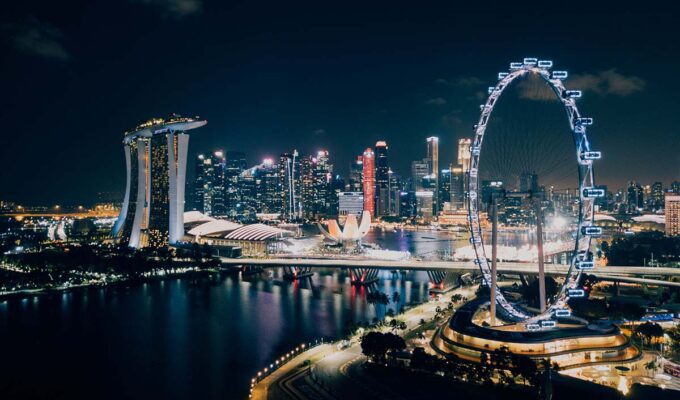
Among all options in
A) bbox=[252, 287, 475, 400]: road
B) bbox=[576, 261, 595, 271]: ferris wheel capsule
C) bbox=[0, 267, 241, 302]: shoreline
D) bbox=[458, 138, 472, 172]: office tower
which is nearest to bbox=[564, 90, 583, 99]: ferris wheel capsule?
bbox=[576, 261, 595, 271]: ferris wheel capsule

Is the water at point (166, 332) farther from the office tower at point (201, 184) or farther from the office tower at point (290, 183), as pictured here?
the office tower at point (201, 184)

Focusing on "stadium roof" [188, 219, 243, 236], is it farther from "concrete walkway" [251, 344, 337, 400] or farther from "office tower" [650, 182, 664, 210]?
"office tower" [650, 182, 664, 210]

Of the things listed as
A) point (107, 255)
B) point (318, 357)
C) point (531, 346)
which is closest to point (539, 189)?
point (531, 346)

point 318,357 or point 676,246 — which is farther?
point 676,246

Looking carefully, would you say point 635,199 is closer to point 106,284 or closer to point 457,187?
point 457,187

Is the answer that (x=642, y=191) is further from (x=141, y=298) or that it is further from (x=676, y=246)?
(x=141, y=298)

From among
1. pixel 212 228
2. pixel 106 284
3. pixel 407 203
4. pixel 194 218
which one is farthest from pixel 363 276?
pixel 407 203
